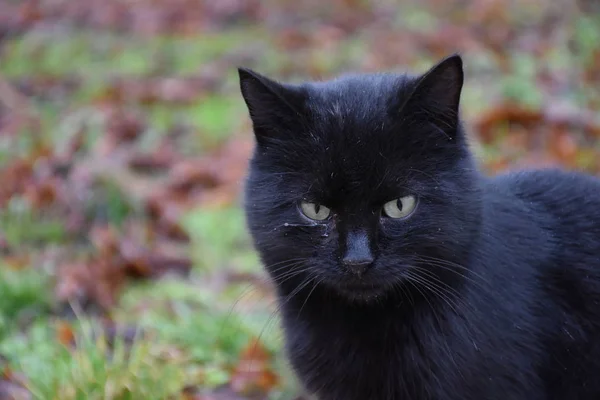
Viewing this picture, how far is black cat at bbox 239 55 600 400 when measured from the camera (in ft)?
6.23

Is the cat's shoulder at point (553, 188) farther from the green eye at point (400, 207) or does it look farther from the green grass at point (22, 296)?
the green grass at point (22, 296)

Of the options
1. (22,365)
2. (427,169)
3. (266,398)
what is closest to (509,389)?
(427,169)

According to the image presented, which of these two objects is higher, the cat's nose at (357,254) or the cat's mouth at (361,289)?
the cat's nose at (357,254)

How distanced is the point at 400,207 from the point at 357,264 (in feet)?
0.70

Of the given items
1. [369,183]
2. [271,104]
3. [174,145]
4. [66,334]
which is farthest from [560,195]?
[174,145]

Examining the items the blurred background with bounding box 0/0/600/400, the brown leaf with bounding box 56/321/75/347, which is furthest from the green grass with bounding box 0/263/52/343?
the brown leaf with bounding box 56/321/75/347

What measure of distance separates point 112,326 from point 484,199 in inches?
70.5

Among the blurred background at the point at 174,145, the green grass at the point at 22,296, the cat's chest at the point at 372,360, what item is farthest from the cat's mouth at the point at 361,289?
the green grass at the point at 22,296

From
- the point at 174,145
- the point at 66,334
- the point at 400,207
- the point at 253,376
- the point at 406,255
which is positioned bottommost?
the point at 253,376

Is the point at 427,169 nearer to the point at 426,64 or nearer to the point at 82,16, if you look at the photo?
the point at 426,64

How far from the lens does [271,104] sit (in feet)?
6.60

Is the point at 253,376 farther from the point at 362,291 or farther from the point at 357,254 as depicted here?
the point at 357,254

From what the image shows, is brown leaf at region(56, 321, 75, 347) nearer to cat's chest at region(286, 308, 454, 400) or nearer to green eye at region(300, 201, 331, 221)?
cat's chest at region(286, 308, 454, 400)

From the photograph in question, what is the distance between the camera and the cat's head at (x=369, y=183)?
1.88 m
